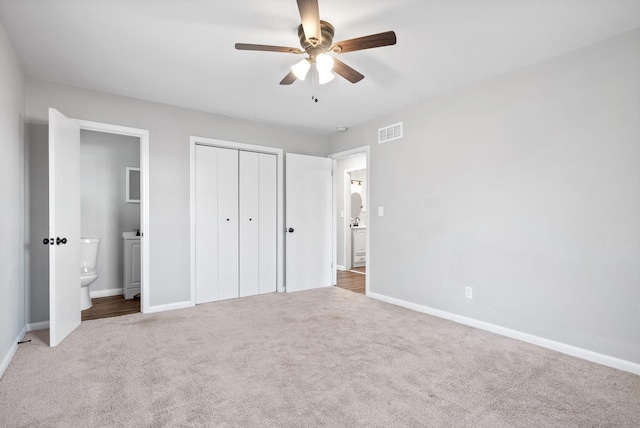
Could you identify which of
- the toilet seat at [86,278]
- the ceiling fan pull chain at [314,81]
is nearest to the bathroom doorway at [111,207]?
the toilet seat at [86,278]

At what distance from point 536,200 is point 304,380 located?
7.80 feet

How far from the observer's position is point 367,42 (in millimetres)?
2000

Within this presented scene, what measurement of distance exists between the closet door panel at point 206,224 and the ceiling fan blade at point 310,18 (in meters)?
2.52

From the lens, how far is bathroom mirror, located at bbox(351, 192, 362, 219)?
6.89 m

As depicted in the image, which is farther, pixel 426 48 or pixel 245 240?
pixel 245 240

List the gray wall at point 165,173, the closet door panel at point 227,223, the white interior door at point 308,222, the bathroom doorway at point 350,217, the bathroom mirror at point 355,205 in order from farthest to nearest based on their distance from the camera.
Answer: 1. the bathroom mirror at point 355,205
2. the bathroom doorway at point 350,217
3. the white interior door at point 308,222
4. the closet door panel at point 227,223
5. the gray wall at point 165,173

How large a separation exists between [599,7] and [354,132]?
2919mm

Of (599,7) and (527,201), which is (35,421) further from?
(599,7)

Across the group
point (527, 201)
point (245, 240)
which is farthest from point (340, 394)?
point (245, 240)

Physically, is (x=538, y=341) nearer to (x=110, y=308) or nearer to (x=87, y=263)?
(x=110, y=308)

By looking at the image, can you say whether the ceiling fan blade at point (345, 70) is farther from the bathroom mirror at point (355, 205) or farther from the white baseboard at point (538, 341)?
the bathroom mirror at point (355, 205)

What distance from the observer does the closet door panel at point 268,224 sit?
455 centimetres

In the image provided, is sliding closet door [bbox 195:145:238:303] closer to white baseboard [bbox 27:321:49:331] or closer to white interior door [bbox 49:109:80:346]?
white interior door [bbox 49:109:80:346]

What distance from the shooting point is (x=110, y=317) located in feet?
11.5
